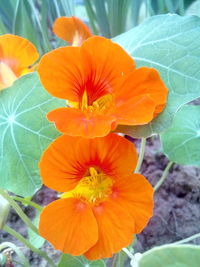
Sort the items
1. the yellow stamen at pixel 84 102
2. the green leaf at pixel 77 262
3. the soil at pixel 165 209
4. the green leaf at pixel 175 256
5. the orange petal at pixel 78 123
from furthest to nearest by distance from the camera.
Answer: the soil at pixel 165 209
the green leaf at pixel 77 262
the yellow stamen at pixel 84 102
the orange petal at pixel 78 123
the green leaf at pixel 175 256

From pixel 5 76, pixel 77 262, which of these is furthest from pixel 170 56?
pixel 77 262

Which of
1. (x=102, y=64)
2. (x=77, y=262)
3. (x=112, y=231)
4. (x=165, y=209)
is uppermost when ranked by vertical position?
(x=102, y=64)

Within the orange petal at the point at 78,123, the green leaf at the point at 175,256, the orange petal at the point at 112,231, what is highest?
the orange petal at the point at 78,123

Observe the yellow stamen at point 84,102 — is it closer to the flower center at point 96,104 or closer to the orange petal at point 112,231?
the flower center at point 96,104

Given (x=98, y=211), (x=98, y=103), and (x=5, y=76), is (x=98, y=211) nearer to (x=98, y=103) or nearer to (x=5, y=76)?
(x=98, y=103)

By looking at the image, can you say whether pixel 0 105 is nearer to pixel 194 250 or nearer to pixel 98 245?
pixel 98 245

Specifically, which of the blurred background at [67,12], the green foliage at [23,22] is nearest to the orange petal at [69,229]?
the blurred background at [67,12]
